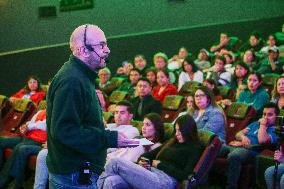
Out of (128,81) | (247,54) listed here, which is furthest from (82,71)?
(247,54)

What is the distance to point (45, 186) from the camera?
5.32 meters

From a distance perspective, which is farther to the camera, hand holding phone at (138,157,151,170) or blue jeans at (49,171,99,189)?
hand holding phone at (138,157,151,170)

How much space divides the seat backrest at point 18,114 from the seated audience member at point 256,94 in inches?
106

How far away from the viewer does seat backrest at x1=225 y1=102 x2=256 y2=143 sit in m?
6.32

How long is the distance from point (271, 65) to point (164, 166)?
15.0 feet

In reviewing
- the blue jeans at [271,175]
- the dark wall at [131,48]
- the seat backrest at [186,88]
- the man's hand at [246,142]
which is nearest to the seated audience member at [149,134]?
the man's hand at [246,142]

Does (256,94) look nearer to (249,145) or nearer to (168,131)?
(249,145)

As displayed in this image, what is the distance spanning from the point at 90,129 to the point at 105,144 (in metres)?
0.10

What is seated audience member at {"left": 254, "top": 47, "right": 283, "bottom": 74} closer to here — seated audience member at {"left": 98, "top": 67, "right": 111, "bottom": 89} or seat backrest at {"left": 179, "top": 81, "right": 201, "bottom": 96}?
seat backrest at {"left": 179, "top": 81, "right": 201, "bottom": 96}

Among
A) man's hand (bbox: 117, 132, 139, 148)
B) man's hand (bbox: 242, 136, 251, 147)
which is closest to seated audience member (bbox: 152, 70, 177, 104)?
man's hand (bbox: 242, 136, 251, 147)

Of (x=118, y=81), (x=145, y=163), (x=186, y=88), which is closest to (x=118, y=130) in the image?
(x=145, y=163)

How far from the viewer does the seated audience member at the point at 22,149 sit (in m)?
5.85

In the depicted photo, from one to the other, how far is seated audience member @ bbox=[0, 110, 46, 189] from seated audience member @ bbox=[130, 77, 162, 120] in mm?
1189

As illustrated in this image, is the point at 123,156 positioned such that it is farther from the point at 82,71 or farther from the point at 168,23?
the point at 168,23
